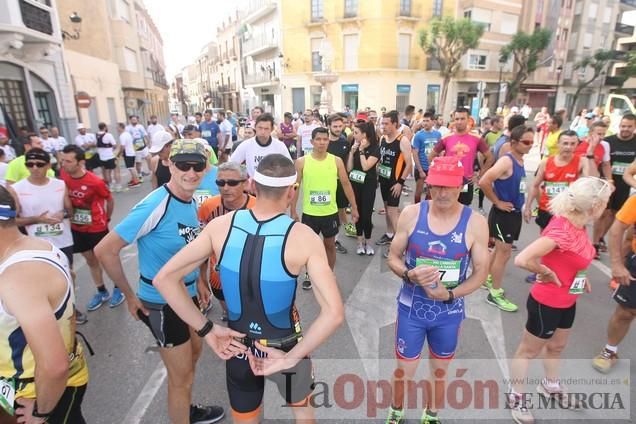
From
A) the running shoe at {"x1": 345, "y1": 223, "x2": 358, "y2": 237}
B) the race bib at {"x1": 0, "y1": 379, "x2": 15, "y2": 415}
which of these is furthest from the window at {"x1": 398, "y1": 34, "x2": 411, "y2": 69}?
the race bib at {"x1": 0, "y1": 379, "x2": 15, "y2": 415}

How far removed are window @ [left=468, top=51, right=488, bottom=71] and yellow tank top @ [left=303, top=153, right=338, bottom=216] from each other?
3619 cm

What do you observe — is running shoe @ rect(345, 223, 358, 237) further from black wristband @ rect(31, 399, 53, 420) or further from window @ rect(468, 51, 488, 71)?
window @ rect(468, 51, 488, 71)

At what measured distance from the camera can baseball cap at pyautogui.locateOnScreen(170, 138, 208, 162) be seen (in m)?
2.32

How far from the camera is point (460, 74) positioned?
114 feet

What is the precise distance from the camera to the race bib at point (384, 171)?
5887 mm

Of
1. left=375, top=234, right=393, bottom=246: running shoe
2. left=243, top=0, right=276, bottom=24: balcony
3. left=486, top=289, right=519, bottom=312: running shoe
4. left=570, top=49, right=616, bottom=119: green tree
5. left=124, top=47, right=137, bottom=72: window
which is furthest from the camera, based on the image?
left=570, top=49, right=616, bottom=119: green tree

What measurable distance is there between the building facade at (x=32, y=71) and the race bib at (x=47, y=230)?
8381 millimetres

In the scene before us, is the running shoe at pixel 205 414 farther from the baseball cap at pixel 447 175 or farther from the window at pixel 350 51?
the window at pixel 350 51

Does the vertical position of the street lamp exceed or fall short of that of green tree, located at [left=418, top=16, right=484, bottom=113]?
it falls short

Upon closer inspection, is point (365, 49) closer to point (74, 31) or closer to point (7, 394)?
point (74, 31)

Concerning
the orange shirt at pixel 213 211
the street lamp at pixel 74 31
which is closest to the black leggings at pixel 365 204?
the orange shirt at pixel 213 211

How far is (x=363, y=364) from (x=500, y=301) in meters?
1.98

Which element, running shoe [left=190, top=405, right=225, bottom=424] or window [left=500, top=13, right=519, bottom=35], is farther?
window [left=500, top=13, right=519, bottom=35]

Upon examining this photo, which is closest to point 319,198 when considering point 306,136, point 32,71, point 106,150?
point 306,136
